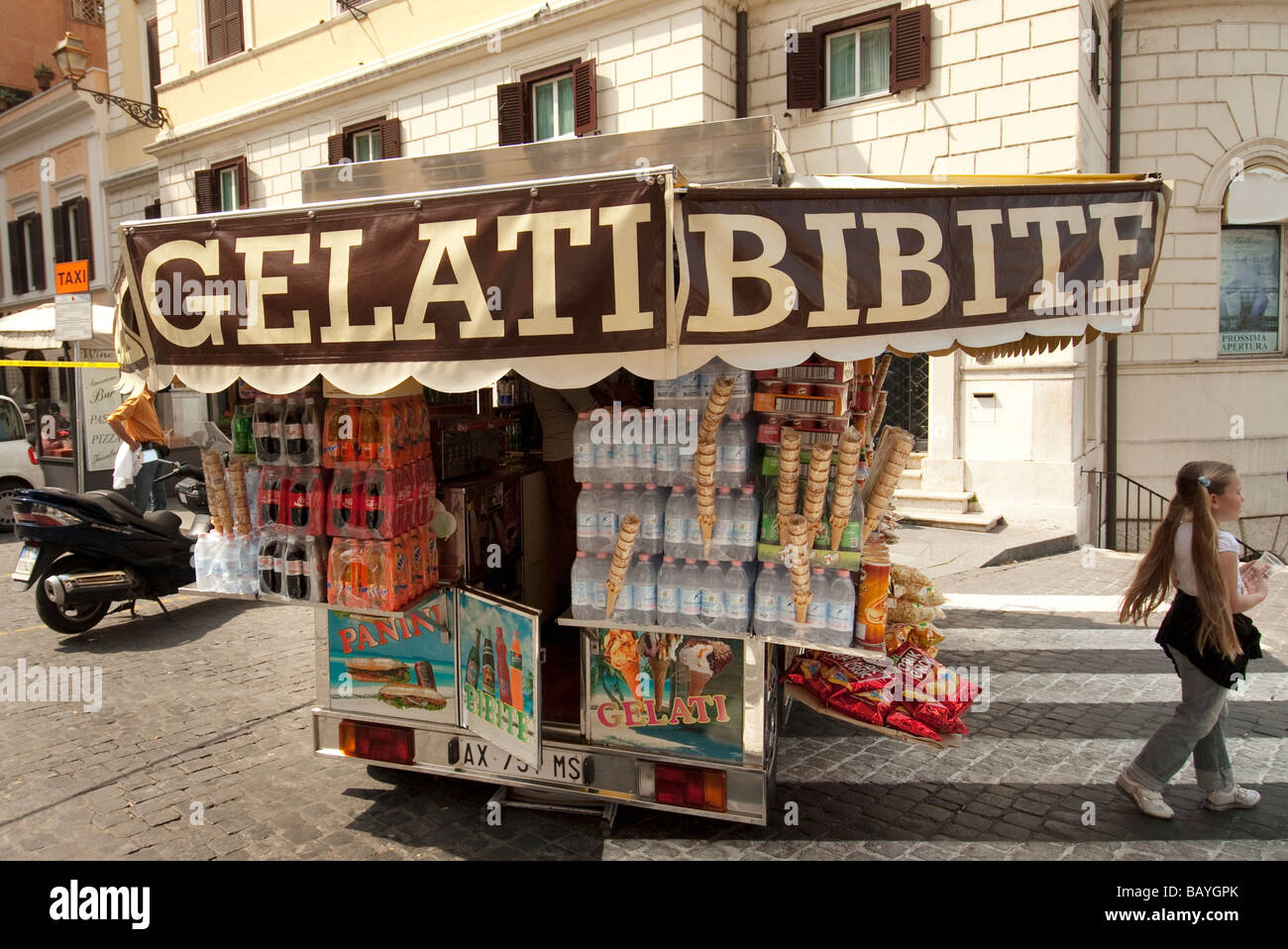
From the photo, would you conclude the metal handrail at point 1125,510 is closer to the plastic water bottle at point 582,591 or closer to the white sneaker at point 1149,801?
the white sneaker at point 1149,801

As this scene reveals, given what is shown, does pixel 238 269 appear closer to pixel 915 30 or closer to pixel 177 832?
pixel 177 832

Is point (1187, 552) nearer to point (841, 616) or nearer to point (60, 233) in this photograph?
point (841, 616)

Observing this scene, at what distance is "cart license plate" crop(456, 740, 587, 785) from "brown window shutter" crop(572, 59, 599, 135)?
12115 mm

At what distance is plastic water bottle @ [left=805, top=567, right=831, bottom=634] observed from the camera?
3.48 meters

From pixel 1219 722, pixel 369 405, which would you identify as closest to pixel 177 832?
pixel 369 405

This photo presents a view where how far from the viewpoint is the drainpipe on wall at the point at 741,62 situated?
13234mm

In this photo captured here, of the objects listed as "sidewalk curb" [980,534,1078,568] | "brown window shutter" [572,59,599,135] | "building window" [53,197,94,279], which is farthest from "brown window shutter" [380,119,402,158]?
"building window" [53,197,94,279]

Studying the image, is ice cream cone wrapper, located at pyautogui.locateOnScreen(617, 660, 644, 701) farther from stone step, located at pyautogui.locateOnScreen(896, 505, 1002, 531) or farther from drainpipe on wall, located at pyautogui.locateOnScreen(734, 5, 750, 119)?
drainpipe on wall, located at pyautogui.locateOnScreen(734, 5, 750, 119)

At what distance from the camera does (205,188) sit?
19625 mm

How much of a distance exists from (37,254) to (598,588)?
3242 centimetres

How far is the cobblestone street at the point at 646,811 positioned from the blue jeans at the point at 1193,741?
21 centimetres

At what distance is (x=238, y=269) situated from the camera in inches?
141

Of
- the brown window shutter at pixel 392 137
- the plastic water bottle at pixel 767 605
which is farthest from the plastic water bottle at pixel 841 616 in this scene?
the brown window shutter at pixel 392 137

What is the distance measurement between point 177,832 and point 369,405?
98.3 inches
